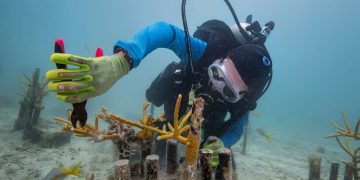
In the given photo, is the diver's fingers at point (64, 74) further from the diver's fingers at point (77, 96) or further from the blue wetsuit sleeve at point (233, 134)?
the blue wetsuit sleeve at point (233, 134)

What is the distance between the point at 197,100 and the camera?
6.48ft

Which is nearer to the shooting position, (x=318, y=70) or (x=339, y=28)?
(x=339, y=28)

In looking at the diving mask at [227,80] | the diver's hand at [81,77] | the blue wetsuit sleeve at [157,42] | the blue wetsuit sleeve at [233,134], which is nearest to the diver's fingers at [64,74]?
the diver's hand at [81,77]

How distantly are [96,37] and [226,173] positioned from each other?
7228 inches

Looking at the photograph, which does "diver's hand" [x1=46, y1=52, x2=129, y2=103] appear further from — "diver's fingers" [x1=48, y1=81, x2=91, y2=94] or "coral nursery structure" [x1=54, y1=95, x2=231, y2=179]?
"coral nursery structure" [x1=54, y1=95, x2=231, y2=179]

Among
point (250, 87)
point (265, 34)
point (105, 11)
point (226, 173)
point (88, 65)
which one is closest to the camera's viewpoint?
point (88, 65)

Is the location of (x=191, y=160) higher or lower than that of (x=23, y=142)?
higher

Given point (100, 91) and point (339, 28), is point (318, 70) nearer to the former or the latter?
point (339, 28)

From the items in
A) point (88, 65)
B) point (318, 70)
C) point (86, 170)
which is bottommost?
point (86, 170)

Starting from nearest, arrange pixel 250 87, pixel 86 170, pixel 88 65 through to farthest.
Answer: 1. pixel 88 65
2. pixel 250 87
3. pixel 86 170

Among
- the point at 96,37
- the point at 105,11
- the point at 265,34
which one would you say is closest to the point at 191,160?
the point at 265,34

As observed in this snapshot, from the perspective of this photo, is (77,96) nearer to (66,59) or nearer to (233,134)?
(66,59)

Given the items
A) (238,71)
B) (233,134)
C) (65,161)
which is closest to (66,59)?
(238,71)

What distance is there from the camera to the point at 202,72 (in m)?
4.19
